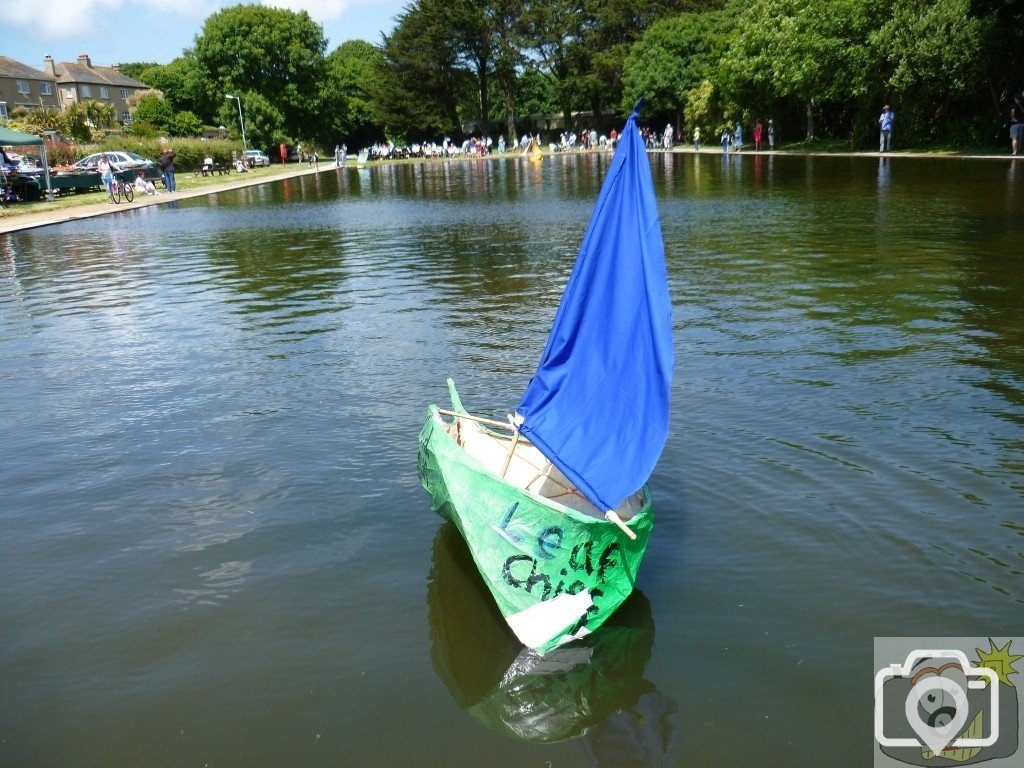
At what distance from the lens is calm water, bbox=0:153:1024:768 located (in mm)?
4914

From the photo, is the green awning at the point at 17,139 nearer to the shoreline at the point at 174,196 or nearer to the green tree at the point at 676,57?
the shoreline at the point at 174,196

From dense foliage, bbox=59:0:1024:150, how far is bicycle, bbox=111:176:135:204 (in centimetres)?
3355

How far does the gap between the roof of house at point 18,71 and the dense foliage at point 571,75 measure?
13049 millimetres

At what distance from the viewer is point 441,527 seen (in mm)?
7062

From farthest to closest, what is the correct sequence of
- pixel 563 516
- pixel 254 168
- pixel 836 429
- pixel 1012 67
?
pixel 254 168
pixel 1012 67
pixel 836 429
pixel 563 516

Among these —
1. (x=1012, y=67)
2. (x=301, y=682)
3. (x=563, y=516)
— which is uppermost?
(x=1012, y=67)

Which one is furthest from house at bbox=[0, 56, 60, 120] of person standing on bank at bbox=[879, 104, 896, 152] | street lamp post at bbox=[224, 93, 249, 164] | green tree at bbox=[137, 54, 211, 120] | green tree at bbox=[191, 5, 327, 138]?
person standing on bank at bbox=[879, 104, 896, 152]

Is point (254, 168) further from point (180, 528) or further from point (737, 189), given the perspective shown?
point (180, 528)

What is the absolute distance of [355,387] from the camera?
1065cm

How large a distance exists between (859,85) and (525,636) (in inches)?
1787

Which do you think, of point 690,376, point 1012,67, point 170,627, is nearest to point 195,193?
point 1012,67

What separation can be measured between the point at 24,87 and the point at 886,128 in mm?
88943

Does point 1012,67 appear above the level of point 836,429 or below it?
above

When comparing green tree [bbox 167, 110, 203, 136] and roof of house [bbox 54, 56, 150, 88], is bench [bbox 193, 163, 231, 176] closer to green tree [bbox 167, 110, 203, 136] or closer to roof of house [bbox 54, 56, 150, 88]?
green tree [bbox 167, 110, 203, 136]
